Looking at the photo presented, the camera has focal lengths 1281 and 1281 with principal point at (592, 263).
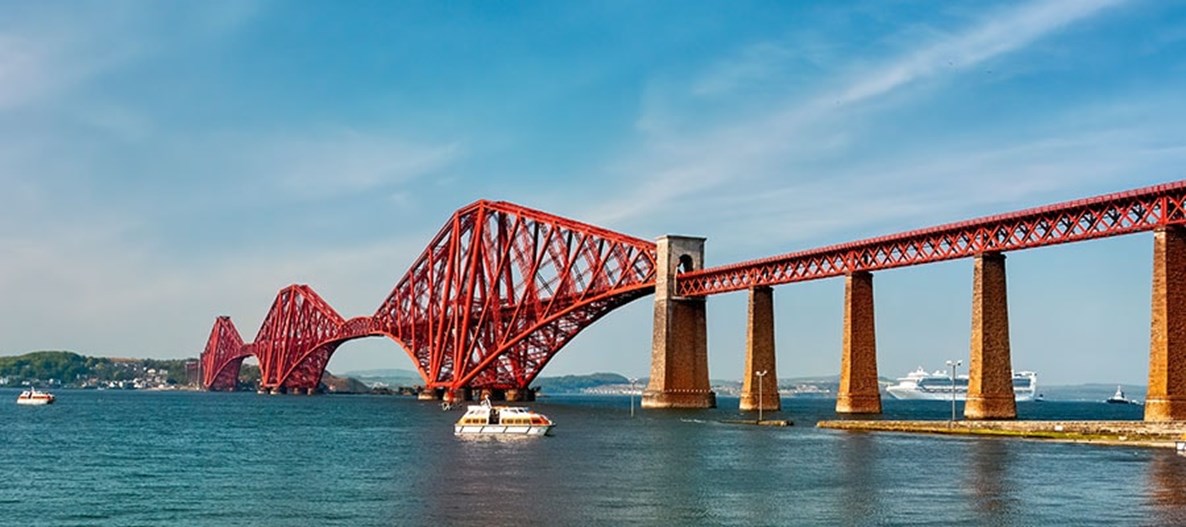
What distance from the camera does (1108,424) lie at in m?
77.2

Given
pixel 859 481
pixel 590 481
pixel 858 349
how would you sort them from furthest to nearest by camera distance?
pixel 858 349 → pixel 590 481 → pixel 859 481

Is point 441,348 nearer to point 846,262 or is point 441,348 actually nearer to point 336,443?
point 846,262

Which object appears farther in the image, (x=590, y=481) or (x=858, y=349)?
(x=858, y=349)

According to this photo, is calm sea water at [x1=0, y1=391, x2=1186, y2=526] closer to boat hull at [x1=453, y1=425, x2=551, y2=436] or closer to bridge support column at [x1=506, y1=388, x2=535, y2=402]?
boat hull at [x1=453, y1=425, x2=551, y2=436]

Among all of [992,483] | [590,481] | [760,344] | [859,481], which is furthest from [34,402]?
[992,483]

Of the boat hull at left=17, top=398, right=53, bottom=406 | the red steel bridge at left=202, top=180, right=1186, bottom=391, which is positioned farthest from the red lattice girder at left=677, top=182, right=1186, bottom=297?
the boat hull at left=17, top=398, right=53, bottom=406

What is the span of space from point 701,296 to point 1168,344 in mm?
64587

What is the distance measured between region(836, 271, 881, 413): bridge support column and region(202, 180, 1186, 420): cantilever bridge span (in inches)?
4.5

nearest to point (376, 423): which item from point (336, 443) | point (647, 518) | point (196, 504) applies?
point (336, 443)

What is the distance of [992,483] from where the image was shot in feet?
170

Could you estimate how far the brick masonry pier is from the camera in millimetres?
71125

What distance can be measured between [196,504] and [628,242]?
101 meters

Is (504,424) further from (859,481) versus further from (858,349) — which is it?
(859,481)

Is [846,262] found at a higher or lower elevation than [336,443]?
higher
